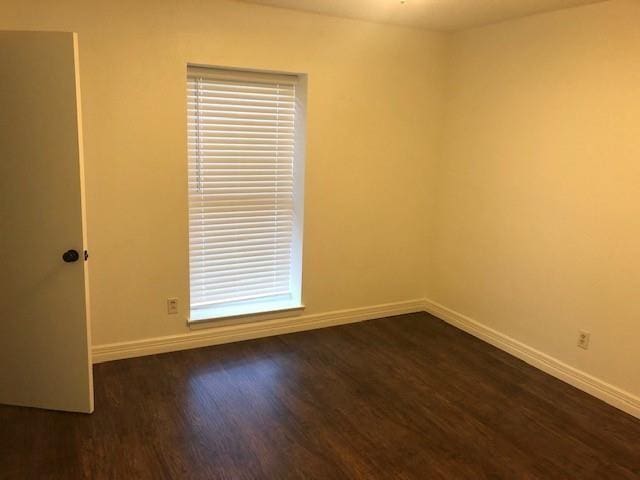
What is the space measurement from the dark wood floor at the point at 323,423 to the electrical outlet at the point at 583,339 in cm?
28

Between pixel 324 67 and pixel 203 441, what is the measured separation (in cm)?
251

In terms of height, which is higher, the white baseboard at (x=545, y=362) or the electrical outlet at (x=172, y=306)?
the electrical outlet at (x=172, y=306)

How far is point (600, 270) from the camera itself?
9.66 ft

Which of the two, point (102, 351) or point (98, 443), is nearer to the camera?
point (98, 443)

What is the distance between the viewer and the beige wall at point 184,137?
114 inches

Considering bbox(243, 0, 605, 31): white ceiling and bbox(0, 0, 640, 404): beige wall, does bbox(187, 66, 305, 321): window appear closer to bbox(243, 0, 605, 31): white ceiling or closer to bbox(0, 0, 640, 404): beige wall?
bbox(0, 0, 640, 404): beige wall

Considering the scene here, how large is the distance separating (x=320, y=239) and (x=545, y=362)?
5.81 ft

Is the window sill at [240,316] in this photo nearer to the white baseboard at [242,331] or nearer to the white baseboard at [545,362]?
the white baseboard at [242,331]

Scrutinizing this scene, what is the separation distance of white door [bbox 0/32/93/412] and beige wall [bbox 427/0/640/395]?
272 centimetres

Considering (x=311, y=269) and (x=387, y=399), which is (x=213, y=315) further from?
(x=387, y=399)

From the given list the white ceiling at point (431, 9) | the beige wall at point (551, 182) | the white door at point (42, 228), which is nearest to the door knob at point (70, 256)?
the white door at point (42, 228)

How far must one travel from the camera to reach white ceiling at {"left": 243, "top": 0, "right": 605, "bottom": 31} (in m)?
2.96

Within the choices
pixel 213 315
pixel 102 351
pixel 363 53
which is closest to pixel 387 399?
pixel 213 315

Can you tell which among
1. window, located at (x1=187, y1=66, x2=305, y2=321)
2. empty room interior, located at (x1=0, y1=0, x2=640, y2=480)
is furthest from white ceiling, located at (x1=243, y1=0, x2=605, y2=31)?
window, located at (x1=187, y1=66, x2=305, y2=321)
